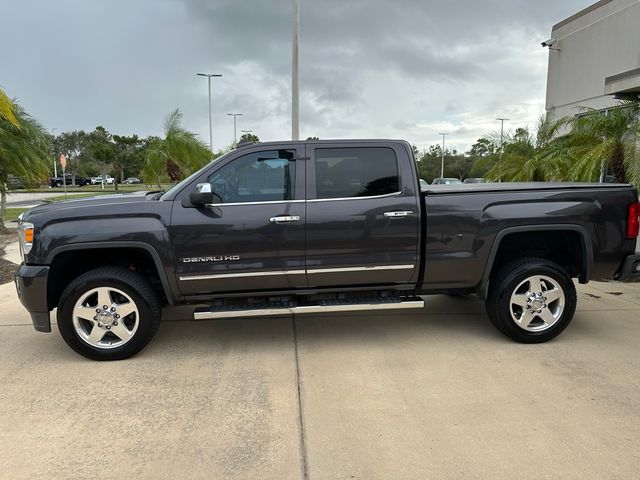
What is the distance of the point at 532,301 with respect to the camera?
4.77 meters

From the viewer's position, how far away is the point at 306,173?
4.62 meters

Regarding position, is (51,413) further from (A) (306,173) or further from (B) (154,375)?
(A) (306,173)

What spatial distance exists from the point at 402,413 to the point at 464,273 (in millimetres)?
1709

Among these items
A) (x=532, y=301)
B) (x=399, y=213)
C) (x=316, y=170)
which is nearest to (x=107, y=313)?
(x=316, y=170)

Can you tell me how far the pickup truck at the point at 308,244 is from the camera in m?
4.38

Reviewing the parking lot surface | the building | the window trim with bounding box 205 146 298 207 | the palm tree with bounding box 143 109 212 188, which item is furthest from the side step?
the palm tree with bounding box 143 109 212 188

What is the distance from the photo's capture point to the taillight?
4.76 meters

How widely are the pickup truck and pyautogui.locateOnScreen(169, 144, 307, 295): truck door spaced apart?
0.01 metres

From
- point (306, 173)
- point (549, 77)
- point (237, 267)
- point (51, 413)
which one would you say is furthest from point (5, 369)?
point (549, 77)

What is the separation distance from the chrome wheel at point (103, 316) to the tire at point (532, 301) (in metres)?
3.36

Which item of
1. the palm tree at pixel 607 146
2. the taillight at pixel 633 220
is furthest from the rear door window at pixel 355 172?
the palm tree at pixel 607 146

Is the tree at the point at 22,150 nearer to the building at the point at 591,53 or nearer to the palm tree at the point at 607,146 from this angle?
the palm tree at the point at 607,146

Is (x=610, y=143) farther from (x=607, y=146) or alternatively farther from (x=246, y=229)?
(x=246, y=229)

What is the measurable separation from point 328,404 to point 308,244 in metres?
1.44
